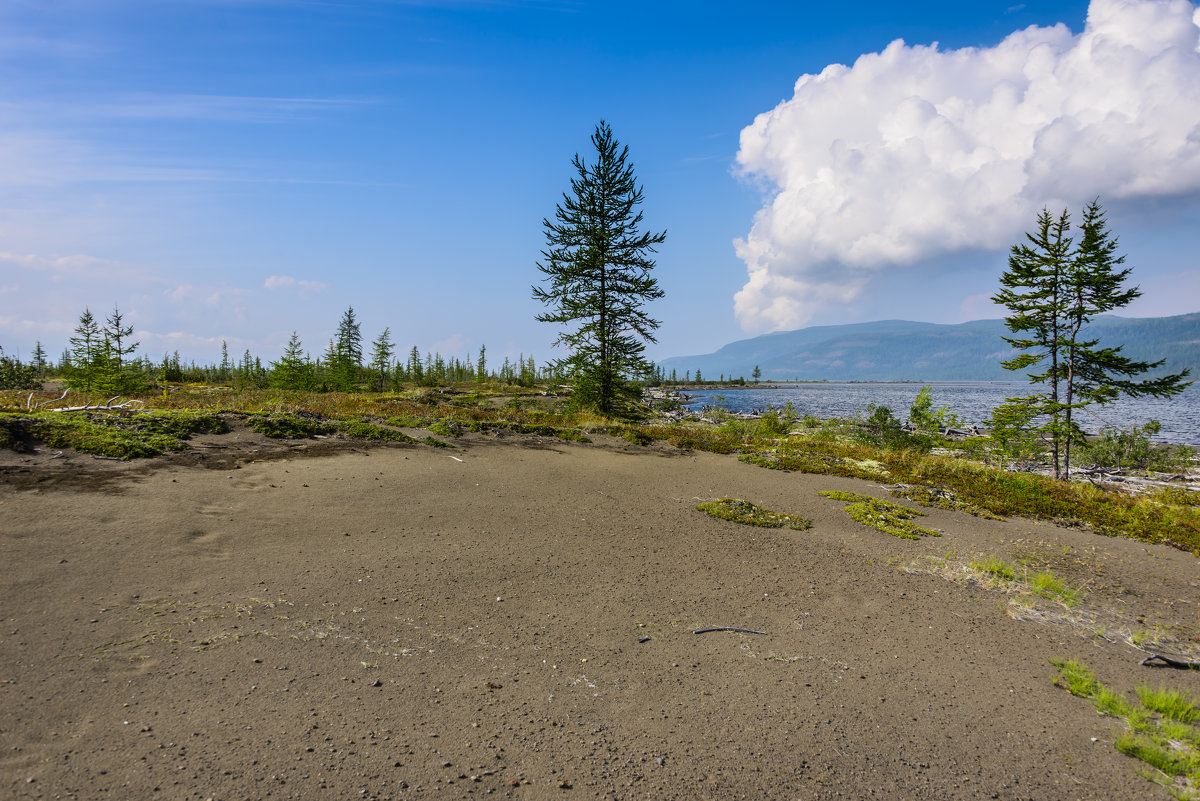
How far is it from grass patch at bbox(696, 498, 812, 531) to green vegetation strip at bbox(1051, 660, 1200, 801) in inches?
174

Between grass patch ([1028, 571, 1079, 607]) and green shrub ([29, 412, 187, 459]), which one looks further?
green shrub ([29, 412, 187, 459])

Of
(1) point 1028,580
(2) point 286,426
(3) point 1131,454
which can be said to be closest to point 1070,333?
(3) point 1131,454

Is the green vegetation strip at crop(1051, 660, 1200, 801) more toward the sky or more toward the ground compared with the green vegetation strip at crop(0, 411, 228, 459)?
more toward the ground

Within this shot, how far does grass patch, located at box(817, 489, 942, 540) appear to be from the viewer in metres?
8.86

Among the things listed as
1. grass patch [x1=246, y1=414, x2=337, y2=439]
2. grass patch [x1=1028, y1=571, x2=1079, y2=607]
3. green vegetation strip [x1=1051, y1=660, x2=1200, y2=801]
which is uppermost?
grass patch [x1=246, y1=414, x2=337, y2=439]

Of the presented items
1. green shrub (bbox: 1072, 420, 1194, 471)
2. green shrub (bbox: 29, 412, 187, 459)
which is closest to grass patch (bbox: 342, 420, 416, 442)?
green shrub (bbox: 29, 412, 187, 459)

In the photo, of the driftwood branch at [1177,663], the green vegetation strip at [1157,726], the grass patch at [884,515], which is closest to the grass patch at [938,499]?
the grass patch at [884,515]

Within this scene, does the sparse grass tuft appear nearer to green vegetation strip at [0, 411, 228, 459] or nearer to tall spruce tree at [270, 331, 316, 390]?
green vegetation strip at [0, 411, 228, 459]

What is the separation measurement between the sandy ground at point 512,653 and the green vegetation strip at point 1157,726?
156 millimetres

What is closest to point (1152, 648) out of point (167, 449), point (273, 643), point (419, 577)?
point (419, 577)

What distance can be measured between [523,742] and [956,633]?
4.88 meters

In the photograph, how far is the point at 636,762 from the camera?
3457mm

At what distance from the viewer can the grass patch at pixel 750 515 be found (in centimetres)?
902

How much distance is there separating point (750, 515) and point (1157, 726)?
5.61m
